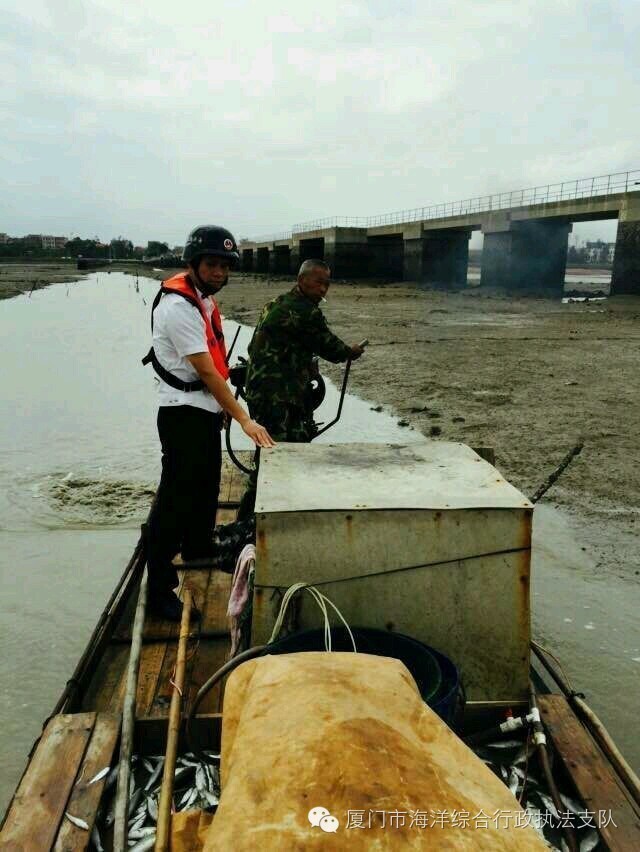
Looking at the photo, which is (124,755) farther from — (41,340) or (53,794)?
(41,340)

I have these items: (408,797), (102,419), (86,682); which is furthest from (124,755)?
(102,419)

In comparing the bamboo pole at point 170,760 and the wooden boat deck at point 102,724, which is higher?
the bamboo pole at point 170,760

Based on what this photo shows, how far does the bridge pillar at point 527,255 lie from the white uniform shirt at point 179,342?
39.2 m

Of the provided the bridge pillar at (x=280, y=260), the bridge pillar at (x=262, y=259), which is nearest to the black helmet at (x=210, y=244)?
the bridge pillar at (x=280, y=260)

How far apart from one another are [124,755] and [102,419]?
341 inches

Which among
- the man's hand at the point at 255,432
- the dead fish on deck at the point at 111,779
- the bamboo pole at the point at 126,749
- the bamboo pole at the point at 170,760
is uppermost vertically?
the man's hand at the point at 255,432

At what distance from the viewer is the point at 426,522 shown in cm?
270

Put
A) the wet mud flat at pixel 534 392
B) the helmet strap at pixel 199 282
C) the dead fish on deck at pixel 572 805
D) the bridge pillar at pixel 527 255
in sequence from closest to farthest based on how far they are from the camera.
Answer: the dead fish on deck at pixel 572 805 → the helmet strap at pixel 199 282 → the wet mud flat at pixel 534 392 → the bridge pillar at pixel 527 255

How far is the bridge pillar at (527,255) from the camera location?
39.7m

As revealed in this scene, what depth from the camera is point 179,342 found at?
3.41m

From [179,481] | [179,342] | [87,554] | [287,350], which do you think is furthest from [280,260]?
[179,342]

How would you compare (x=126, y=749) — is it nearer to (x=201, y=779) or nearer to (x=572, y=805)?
(x=201, y=779)

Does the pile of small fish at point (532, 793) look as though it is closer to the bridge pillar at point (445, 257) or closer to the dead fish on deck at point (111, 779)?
the dead fish on deck at point (111, 779)

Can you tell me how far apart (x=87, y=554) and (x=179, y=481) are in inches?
102
